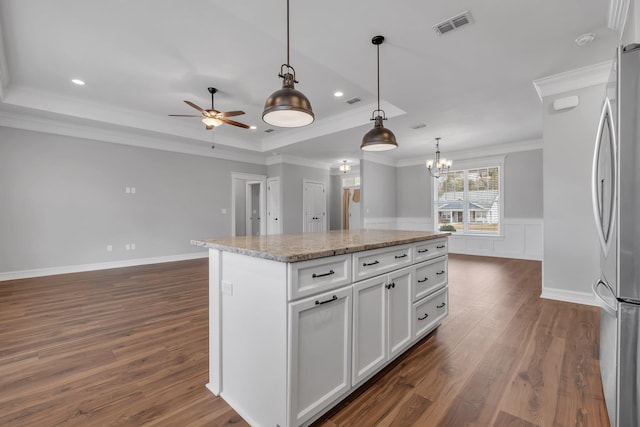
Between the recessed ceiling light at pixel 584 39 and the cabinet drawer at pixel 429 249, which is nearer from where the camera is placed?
the cabinet drawer at pixel 429 249

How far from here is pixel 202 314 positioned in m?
3.07

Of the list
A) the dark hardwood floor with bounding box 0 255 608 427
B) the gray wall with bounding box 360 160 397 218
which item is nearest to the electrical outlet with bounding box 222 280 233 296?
the dark hardwood floor with bounding box 0 255 608 427

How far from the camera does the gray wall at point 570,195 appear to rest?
322cm

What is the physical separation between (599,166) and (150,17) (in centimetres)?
369

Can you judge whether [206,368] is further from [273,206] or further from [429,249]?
[273,206]

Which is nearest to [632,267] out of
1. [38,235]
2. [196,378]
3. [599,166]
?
[599,166]

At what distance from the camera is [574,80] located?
327cm

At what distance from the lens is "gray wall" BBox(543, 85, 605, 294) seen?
3217 millimetres

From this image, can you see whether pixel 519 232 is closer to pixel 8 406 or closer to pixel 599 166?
pixel 599 166

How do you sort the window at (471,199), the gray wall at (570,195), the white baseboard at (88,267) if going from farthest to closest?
the window at (471,199) < the white baseboard at (88,267) < the gray wall at (570,195)

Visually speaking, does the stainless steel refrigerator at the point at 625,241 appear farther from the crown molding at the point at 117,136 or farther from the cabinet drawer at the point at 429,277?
the crown molding at the point at 117,136

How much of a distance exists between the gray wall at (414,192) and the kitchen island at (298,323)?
6464mm

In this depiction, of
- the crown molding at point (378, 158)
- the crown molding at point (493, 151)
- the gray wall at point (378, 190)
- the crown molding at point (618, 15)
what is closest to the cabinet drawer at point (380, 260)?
the crown molding at point (618, 15)

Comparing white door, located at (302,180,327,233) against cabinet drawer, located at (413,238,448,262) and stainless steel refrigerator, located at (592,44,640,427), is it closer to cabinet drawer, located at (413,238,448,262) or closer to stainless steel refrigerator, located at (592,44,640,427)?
cabinet drawer, located at (413,238,448,262)
